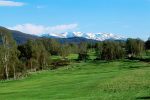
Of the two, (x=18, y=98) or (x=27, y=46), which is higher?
(x=27, y=46)

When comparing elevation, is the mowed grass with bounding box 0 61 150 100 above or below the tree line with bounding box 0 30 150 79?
below

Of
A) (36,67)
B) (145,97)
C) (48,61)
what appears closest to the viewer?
(145,97)

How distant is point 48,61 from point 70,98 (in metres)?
113

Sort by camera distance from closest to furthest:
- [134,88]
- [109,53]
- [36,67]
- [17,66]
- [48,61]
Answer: [134,88]
[17,66]
[36,67]
[48,61]
[109,53]

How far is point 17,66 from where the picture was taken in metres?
117

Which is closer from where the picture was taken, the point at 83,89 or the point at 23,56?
the point at 83,89

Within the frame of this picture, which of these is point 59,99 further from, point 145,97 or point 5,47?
point 5,47

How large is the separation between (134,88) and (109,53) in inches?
5759

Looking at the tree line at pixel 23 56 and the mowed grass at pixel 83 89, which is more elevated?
the tree line at pixel 23 56

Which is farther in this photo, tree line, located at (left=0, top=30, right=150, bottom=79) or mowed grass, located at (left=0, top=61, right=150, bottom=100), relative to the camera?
tree line, located at (left=0, top=30, right=150, bottom=79)

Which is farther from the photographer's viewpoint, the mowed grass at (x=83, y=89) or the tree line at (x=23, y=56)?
the tree line at (x=23, y=56)

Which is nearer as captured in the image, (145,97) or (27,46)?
(145,97)

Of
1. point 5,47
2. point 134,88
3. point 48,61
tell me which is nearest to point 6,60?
point 5,47

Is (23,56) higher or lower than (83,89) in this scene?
higher
